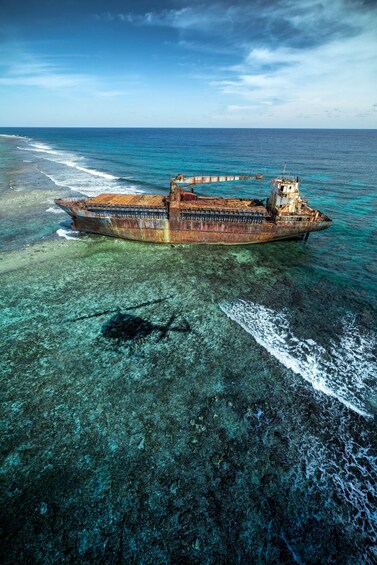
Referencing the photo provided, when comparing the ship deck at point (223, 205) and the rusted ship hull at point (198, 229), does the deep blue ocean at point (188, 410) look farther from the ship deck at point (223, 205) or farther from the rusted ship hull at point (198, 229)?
the ship deck at point (223, 205)

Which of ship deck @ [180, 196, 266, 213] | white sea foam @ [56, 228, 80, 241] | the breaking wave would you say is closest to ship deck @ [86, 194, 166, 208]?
ship deck @ [180, 196, 266, 213]

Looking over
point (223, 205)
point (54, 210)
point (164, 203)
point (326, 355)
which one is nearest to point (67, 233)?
point (54, 210)

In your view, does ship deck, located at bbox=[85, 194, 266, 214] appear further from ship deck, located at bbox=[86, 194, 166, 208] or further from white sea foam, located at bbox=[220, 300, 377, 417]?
white sea foam, located at bbox=[220, 300, 377, 417]

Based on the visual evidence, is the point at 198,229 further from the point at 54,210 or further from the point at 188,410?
the point at 54,210

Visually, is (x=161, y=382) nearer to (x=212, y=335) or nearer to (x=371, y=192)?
(x=212, y=335)

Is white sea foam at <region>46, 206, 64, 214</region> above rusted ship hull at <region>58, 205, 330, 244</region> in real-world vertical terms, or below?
below

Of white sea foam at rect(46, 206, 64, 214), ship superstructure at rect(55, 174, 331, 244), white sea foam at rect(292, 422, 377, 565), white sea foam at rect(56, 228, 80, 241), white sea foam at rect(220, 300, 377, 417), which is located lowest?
white sea foam at rect(292, 422, 377, 565)
